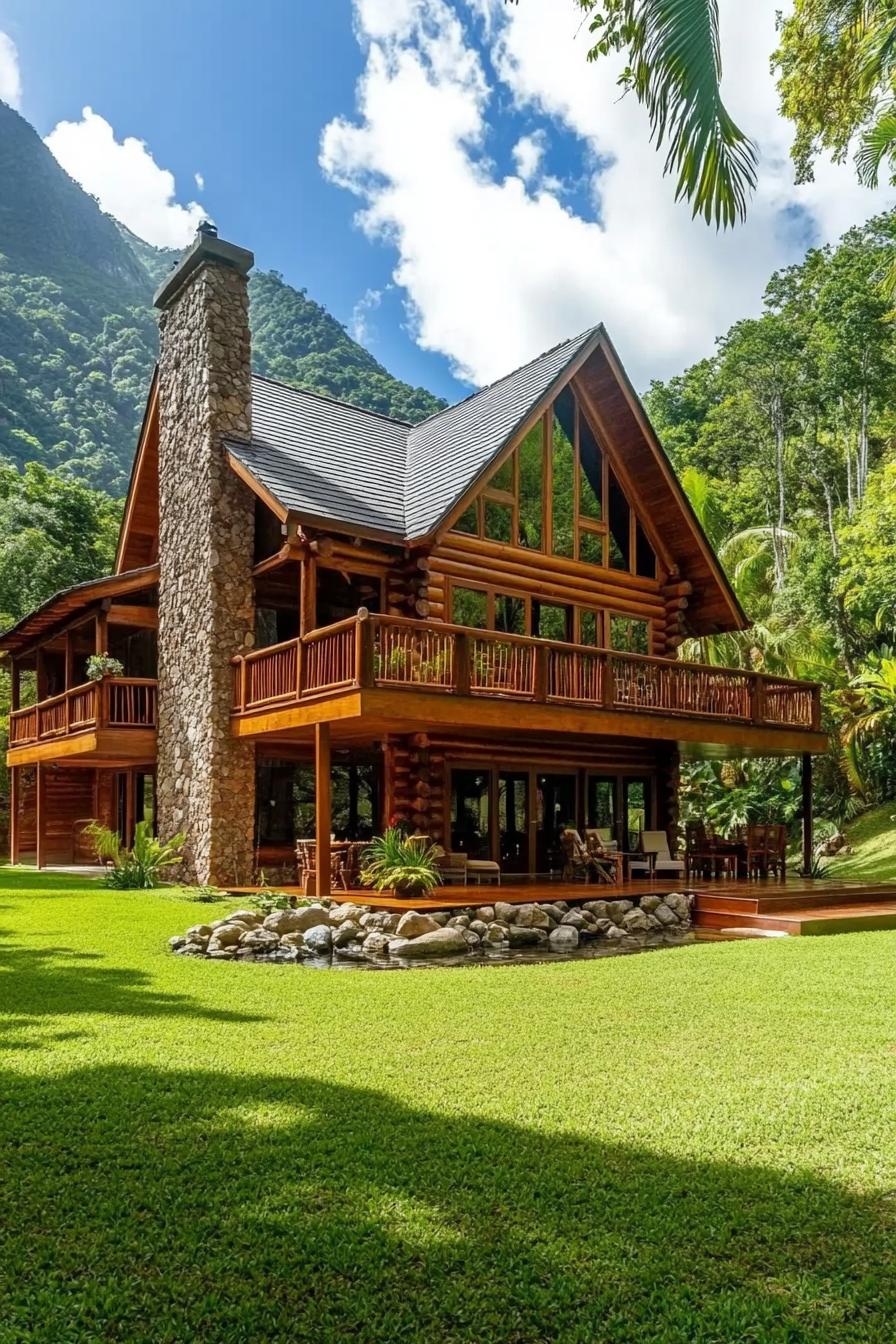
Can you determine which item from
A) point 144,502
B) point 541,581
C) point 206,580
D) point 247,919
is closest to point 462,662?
point 247,919

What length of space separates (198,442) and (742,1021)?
13.5m

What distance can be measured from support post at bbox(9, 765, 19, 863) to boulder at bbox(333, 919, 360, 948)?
15.9 meters

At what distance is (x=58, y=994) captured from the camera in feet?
24.3

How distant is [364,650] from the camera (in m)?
12.4

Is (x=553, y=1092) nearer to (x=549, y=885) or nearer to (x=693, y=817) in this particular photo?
(x=549, y=885)

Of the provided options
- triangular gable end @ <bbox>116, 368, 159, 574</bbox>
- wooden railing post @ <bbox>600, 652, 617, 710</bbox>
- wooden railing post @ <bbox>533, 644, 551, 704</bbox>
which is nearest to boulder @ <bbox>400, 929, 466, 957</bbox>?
wooden railing post @ <bbox>533, 644, 551, 704</bbox>

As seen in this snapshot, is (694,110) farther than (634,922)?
No

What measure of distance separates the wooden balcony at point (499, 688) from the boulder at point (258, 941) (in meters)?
3.05

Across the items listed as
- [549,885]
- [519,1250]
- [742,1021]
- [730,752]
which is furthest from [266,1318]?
[730,752]

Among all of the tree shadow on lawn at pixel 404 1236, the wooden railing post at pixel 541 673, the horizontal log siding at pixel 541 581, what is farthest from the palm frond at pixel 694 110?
the horizontal log siding at pixel 541 581

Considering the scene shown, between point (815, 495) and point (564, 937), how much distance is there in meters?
28.1

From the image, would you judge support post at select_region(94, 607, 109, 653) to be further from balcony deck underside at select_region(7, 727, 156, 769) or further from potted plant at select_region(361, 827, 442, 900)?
potted plant at select_region(361, 827, 442, 900)

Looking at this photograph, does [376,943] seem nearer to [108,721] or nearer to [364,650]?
[364,650]

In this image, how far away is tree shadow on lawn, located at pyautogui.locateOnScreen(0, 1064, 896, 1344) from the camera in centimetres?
296
